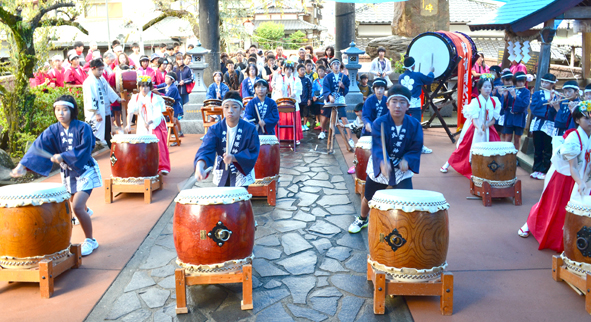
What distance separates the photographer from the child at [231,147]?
14.6 ft

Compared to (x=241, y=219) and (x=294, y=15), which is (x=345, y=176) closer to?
(x=241, y=219)

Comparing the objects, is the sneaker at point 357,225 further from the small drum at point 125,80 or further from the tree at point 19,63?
the small drum at point 125,80

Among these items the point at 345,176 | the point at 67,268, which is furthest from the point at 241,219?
the point at 345,176

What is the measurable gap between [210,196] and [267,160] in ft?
9.48

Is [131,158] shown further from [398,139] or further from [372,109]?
[398,139]

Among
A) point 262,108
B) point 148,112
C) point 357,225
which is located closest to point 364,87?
point 262,108

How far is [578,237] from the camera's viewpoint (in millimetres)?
3691

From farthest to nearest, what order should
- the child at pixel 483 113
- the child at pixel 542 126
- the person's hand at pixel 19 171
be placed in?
the child at pixel 542 126, the child at pixel 483 113, the person's hand at pixel 19 171

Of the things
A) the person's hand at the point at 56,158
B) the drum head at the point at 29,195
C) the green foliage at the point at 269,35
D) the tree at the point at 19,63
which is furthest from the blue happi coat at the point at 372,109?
the green foliage at the point at 269,35

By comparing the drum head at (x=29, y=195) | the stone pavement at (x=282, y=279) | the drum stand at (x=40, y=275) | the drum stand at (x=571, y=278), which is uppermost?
the drum head at (x=29, y=195)

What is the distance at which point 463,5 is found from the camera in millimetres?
21672

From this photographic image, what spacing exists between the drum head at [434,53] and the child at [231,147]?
20.8 ft

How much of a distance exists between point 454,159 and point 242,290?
192 inches

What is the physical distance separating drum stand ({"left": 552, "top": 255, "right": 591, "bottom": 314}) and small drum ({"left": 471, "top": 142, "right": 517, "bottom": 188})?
7.17 feet
